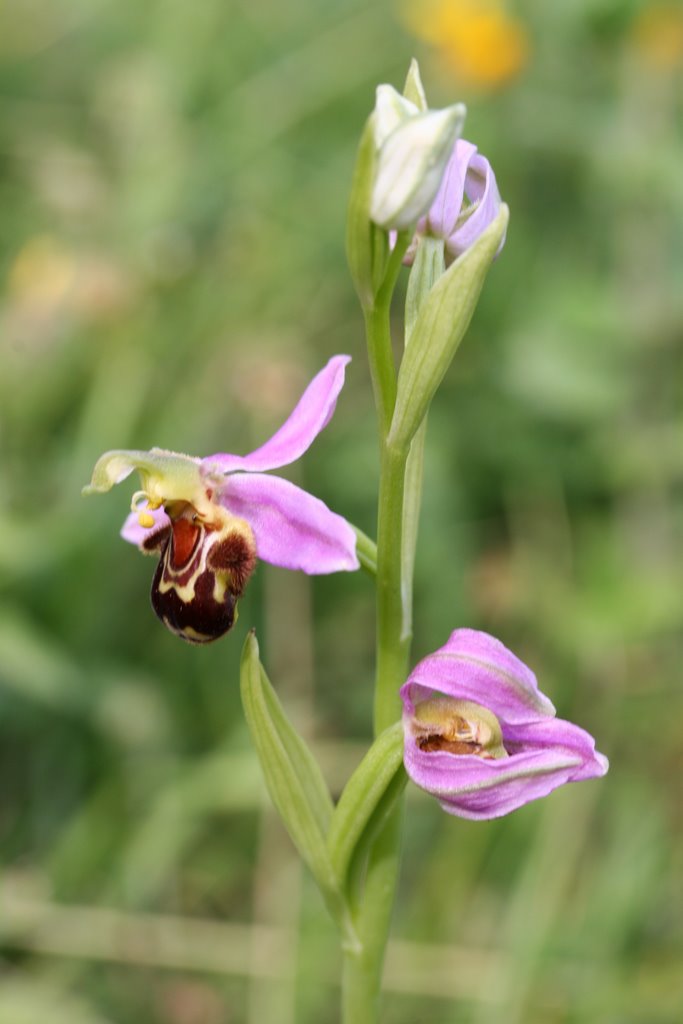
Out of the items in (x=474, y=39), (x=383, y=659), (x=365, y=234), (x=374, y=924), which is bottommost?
(x=374, y=924)

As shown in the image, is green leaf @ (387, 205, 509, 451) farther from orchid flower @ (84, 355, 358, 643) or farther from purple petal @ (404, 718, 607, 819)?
purple petal @ (404, 718, 607, 819)

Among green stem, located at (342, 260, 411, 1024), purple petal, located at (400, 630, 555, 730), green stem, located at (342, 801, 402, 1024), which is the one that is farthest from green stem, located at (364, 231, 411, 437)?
green stem, located at (342, 801, 402, 1024)

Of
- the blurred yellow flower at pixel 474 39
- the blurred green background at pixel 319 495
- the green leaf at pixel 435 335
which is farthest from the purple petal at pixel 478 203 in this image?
the blurred yellow flower at pixel 474 39

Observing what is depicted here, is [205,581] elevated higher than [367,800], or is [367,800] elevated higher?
[205,581]

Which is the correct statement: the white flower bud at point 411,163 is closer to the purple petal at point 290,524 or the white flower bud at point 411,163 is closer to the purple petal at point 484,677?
the purple petal at point 290,524

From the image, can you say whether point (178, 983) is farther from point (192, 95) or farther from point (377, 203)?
point (192, 95)

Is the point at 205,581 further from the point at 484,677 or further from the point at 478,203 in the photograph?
the point at 478,203

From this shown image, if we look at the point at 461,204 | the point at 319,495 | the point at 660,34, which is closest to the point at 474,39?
the point at 660,34
